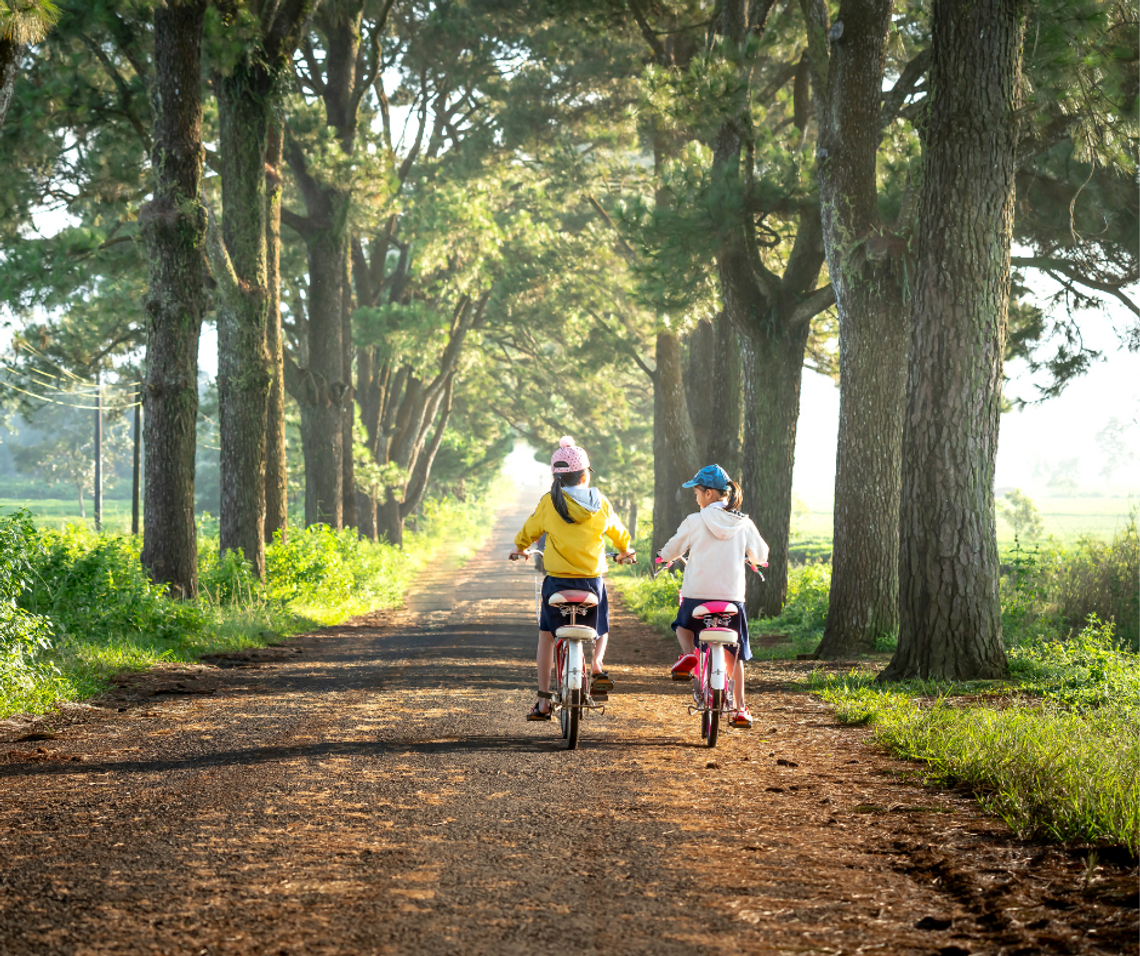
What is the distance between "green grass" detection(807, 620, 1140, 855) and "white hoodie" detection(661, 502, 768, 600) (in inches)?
62.6

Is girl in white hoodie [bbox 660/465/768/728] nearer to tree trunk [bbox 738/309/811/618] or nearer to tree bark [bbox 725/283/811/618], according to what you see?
tree bark [bbox 725/283/811/618]

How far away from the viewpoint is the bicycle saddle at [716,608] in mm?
7211

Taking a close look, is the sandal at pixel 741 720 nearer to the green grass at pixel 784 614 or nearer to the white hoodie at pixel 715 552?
the white hoodie at pixel 715 552

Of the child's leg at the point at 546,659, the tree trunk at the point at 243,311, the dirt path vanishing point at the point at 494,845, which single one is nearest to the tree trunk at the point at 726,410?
the tree trunk at the point at 243,311

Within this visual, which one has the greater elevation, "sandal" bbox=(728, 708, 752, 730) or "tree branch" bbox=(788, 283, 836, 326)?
"tree branch" bbox=(788, 283, 836, 326)

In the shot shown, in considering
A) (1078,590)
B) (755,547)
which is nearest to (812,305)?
(1078,590)

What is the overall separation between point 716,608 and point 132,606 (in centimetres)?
729

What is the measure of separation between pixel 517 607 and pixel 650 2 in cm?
1217

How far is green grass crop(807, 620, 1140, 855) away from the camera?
4793mm

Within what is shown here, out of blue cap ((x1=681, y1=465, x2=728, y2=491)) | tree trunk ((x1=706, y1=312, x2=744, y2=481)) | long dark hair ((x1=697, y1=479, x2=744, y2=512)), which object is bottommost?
long dark hair ((x1=697, y1=479, x2=744, y2=512))

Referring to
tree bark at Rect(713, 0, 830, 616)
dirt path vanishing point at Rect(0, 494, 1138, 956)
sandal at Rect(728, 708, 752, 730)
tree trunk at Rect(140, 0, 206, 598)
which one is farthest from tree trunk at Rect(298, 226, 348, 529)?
sandal at Rect(728, 708, 752, 730)

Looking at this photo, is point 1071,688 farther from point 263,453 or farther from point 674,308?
point 263,453

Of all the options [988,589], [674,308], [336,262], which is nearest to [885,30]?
[674,308]

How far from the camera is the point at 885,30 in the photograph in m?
12.6
